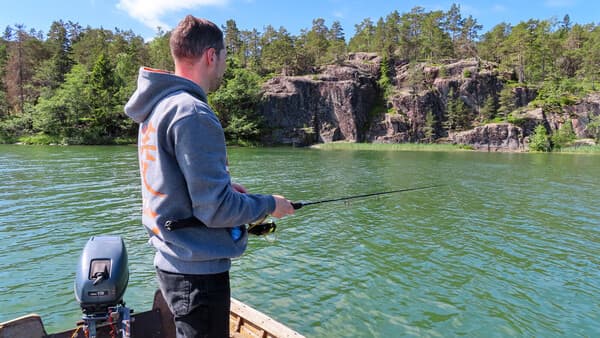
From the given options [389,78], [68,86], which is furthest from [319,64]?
[68,86]

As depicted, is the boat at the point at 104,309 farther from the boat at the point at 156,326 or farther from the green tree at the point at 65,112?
the green tree at the point at 65,112

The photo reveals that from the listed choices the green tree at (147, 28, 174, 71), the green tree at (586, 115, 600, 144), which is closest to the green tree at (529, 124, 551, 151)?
the green tree at (586, 115, 600, 144)

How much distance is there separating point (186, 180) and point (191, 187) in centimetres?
5

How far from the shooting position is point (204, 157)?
1.96 metres

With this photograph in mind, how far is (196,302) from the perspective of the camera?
2.13 m

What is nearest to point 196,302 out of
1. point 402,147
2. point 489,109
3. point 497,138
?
point 402,147

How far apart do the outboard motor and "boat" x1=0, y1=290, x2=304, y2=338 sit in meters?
0.13

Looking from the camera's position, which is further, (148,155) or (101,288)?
(101,288)

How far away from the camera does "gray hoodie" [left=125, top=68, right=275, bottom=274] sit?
197 cm

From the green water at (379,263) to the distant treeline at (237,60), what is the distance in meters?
47.7

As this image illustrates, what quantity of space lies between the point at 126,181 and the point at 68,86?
49678mm

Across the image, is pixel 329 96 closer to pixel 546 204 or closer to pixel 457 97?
pixel 457 97

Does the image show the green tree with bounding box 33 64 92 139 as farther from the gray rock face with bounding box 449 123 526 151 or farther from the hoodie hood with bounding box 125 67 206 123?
the gray rock face with bounding box 449 123 526 151

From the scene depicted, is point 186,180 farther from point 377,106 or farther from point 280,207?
point 377,106
